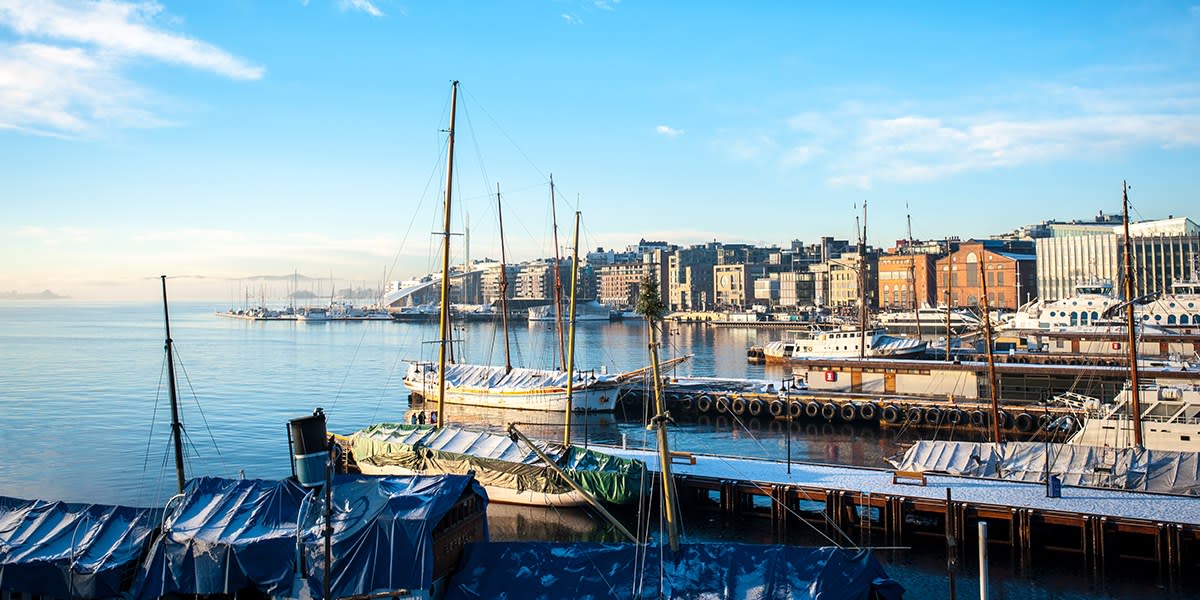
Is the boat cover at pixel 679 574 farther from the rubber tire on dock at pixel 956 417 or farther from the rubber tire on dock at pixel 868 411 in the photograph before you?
the rubber tire on dock at pixel 868 411

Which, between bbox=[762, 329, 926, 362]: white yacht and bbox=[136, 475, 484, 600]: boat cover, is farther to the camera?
bbox=[762, 329, 926, 362]: white yacht

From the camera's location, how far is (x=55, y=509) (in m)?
19.3

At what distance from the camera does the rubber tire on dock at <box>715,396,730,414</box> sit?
2208 inches

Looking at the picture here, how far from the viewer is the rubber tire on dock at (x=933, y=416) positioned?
4928 cm

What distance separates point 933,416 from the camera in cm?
4988

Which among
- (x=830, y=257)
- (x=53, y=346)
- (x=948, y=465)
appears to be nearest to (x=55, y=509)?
(x=948, y=465)

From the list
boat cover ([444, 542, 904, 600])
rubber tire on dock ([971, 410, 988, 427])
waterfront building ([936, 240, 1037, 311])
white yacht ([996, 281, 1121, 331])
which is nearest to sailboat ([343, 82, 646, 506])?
boat cover ([444, 542, 904, 600])

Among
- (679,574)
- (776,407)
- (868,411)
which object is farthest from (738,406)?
(679,574)

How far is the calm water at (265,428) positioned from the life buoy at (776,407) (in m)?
1.21

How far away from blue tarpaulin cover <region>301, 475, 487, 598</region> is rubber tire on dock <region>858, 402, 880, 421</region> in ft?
125

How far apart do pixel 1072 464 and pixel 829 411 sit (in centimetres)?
2312

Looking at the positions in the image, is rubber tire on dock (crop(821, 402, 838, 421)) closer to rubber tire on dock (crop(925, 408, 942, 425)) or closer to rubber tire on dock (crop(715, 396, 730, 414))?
rubber tire on dock (crop(925, 408, 942, 425))

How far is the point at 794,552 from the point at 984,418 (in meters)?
35.5

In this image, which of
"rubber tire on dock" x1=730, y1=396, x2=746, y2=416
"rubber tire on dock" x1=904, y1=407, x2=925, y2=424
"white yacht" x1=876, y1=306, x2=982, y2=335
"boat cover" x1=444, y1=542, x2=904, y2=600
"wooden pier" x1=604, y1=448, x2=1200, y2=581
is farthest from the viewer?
"white yacht" x1=876, y1=306, x2=982, y2=335
